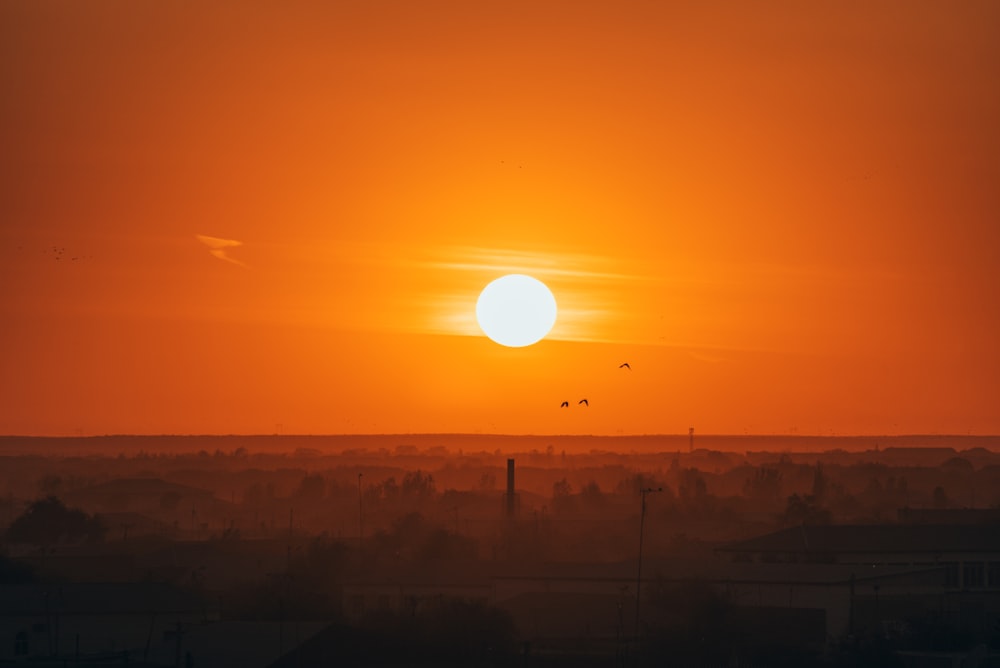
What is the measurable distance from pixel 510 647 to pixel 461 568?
52.0 feet

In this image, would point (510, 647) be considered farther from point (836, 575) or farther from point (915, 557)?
point (915, 557)

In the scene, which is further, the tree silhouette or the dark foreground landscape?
the tree silhouette

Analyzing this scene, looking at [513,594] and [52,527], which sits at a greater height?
[52,527]

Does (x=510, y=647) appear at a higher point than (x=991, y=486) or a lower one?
lower

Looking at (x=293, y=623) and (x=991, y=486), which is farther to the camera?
(x=991, y=486)

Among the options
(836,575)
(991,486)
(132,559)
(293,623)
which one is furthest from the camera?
(991,486)

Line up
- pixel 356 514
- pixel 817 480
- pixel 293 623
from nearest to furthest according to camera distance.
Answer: pixel 293 623 → pixel 356 514 → pixel 817 480

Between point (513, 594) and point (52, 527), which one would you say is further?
point (52, 527)

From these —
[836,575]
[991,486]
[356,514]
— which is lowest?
[836,575]

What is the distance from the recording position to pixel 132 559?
68.2 m

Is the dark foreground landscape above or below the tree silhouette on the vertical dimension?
below

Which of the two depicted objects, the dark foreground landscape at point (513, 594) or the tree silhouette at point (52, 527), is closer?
the dark foreground landscape at point (513, 594)

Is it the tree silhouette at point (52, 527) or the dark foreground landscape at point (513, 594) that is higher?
the tree silhouette at point (52, 527)

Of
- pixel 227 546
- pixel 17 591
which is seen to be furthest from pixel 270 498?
pixel 17 591
